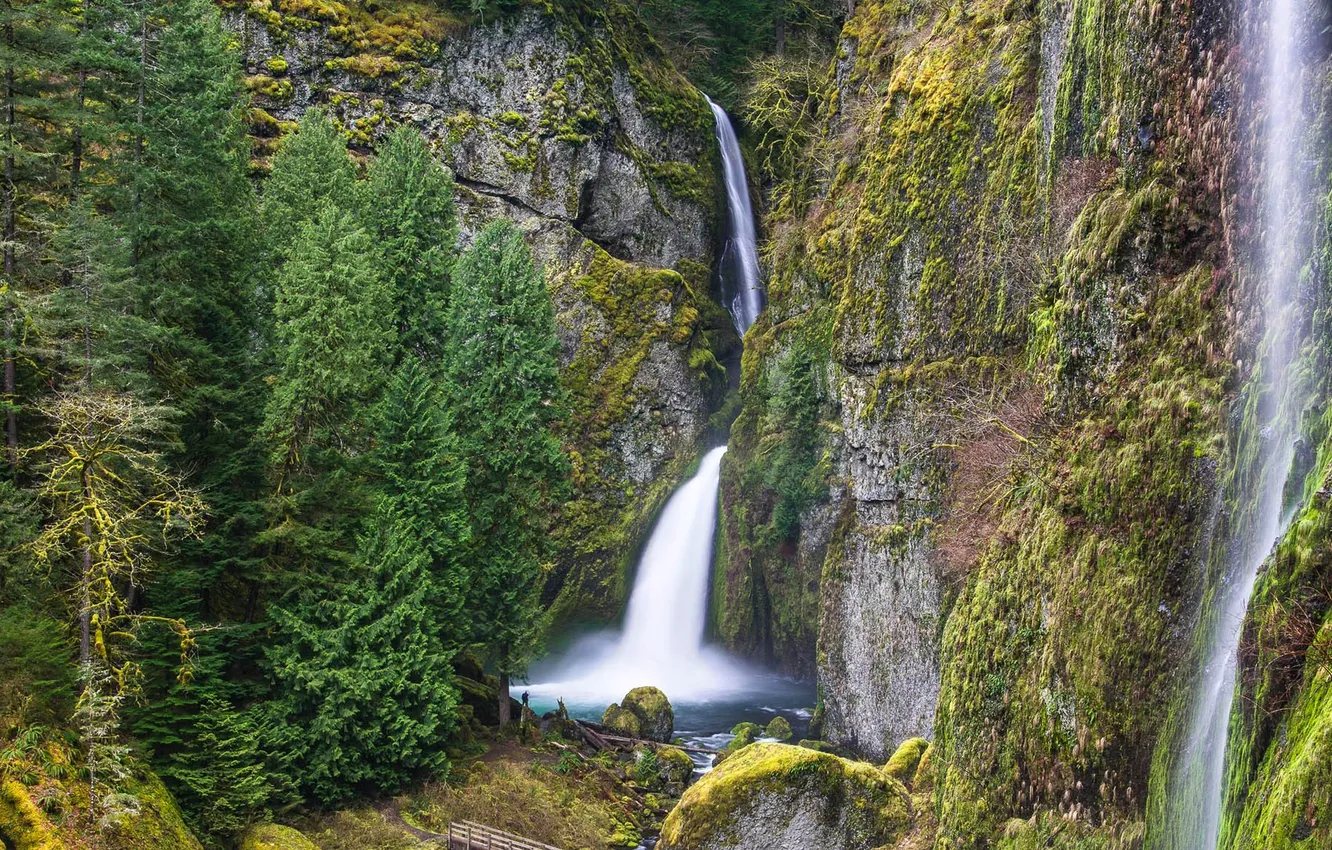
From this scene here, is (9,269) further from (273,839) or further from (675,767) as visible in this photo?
(675,767)

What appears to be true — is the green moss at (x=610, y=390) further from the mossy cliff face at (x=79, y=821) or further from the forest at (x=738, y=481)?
the mossy cliff face at (x=79, y=821)

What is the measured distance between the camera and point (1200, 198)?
34.9 feet

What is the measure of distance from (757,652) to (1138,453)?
24855mm

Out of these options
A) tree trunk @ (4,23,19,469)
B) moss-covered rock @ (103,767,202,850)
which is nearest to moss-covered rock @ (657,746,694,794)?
moss-covered rock @ (103,767,202,850)

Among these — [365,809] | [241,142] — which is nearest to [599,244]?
[241,142]

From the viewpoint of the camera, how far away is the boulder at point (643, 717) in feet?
88.3

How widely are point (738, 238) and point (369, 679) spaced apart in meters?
31.3

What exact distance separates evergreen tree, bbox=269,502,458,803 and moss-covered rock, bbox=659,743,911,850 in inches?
287

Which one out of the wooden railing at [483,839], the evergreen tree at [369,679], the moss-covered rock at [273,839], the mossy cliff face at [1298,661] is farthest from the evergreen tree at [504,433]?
the mossy cliff face at [1298,661]

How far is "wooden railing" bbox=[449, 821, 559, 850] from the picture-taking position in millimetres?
19203

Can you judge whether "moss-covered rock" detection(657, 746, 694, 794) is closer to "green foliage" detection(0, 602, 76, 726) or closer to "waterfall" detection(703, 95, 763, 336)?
"green foliage" detection(0, 602, 76, 726)

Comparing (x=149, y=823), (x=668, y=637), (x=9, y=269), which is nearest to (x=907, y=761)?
(x=149, y=823)

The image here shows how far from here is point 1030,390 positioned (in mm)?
14766

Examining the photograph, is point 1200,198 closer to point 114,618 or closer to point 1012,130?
point 1012,130
